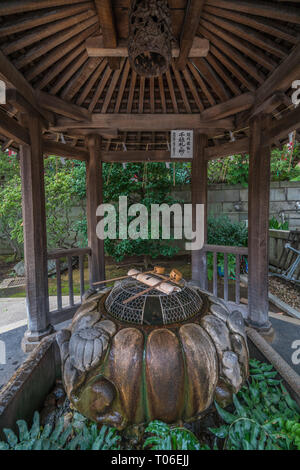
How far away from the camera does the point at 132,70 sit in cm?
325

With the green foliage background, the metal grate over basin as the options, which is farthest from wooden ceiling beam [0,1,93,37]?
the green foliage background

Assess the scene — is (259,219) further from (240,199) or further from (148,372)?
(240,199)

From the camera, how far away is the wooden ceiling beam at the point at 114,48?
244 centimetres

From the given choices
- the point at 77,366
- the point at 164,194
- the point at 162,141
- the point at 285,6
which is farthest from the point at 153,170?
the point at 77,366

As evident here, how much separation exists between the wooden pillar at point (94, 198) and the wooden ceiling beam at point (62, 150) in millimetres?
161

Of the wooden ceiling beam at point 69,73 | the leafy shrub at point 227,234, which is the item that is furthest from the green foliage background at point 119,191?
the wooden ceiling beam at point 69,73

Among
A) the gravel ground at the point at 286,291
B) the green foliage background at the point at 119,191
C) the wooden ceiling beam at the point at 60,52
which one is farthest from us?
the green foliage background at the point at 119,191

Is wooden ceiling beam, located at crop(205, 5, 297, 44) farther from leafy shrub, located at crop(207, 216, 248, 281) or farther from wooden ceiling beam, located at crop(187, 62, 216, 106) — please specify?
leafy shrub, located at crop(207, 216, 248, 281)

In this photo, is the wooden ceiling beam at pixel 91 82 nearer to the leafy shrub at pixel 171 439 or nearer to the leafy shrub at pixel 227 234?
the leafy shrub at pixel 171 439

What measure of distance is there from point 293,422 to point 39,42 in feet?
13.8

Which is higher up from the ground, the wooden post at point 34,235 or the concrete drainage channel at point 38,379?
the wooden post at point 34,235

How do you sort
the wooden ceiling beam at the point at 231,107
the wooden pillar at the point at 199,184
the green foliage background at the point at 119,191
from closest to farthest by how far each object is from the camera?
the wooden ceiling beam at the point at 231,107 → the wooden pillar at the point at 199,184 → the green foliage background at the point at 119,191

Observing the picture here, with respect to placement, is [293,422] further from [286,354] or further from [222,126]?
[222,126]

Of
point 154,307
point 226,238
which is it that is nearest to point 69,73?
point 154,307
